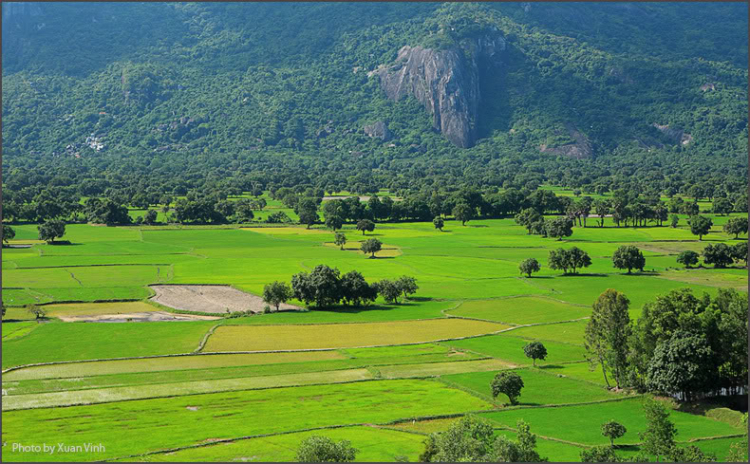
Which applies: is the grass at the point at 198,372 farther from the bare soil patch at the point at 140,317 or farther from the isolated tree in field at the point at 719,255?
the isolated tree in field at the point at 719,255

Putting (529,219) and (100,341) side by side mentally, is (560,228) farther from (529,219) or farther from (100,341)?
(100,341)

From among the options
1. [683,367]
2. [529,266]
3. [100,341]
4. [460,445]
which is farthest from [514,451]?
[529,266]

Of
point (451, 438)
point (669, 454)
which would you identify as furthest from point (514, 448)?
point (669, 454)

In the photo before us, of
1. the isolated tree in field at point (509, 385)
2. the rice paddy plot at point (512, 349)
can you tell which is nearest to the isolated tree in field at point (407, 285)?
the rice paddy plot at point (512, 349)

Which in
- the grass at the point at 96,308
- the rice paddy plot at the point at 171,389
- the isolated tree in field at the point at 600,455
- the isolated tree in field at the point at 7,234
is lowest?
the rice paddy plot at the point at 171,389

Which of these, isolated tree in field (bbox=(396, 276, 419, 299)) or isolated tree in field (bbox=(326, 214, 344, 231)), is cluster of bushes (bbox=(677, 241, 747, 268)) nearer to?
isolated tree in field (bbox=(396, 276, 419, 299))

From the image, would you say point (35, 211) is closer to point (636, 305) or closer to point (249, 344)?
point (249, 344)

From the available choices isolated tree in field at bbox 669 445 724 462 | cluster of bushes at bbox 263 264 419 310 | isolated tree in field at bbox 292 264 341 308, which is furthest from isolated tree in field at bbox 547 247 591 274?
isolated tree in field at bbox 669 445 724 462
